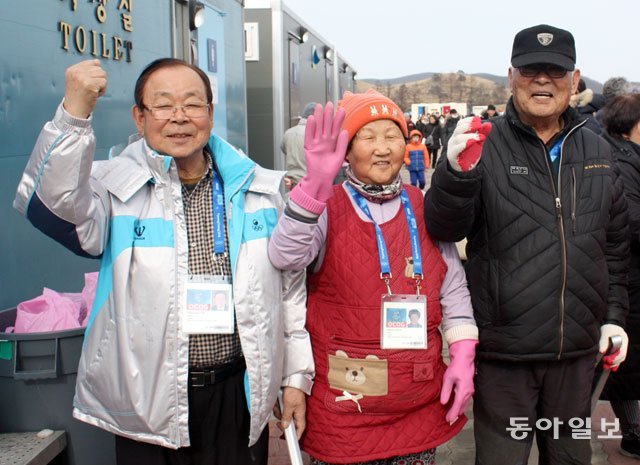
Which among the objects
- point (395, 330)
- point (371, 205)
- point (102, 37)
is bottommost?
point (395, 330)

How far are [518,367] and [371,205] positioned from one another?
0.80 metres

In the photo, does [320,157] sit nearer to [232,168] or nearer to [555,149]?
[232,168]

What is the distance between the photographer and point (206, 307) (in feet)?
6.97

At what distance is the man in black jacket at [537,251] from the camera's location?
2451mm

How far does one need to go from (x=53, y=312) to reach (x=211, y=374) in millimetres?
849

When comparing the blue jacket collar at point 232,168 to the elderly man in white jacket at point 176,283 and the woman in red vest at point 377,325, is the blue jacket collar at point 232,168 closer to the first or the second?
the elderly man in white jacket at point 176,283

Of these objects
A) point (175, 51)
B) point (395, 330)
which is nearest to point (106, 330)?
point (395, 330)

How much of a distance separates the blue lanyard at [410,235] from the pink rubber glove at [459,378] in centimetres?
31

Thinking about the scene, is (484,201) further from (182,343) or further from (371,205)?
(182,343)

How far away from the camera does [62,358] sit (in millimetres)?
2557

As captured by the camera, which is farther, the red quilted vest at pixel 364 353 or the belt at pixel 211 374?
the red quilted vest at pixel 364 353

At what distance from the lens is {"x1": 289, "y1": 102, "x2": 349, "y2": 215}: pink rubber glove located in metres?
2.11

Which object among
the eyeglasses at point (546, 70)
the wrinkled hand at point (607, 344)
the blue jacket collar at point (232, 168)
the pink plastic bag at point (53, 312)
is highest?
the eyeglasses at point (546, 70)

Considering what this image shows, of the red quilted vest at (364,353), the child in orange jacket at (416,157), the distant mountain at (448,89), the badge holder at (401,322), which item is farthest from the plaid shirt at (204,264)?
the distant mountain at (448,89)
